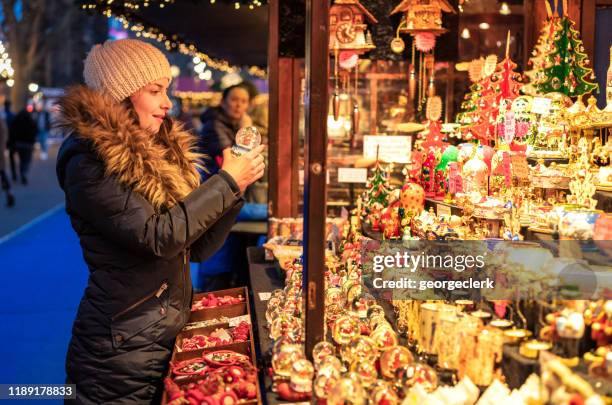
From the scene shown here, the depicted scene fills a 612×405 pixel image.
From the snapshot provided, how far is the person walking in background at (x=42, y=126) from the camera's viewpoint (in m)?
29.4

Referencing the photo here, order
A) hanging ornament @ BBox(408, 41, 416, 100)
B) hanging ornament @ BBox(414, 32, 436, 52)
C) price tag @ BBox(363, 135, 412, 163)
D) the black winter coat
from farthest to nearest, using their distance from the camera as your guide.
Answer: price tag @ BBox(363, 135, 412, 163) < hanging ornament @ BBox(408, 41, 416, 100) < hanging ornament @ BBox(414, 32, 436, 52) < the black winter coat

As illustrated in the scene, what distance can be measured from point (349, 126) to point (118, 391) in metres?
3.57

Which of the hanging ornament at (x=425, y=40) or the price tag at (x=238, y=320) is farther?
the hanging ornament at (x=425, y=40)

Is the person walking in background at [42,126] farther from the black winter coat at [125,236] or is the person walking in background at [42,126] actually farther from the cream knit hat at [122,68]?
the black winter coat at [125,236]

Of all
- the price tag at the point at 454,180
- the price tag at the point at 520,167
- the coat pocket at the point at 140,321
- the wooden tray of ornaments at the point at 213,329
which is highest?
the price tag at the point at 520,167

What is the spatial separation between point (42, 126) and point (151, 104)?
33248 mm

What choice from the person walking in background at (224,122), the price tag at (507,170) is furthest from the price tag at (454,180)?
the person walking in background at (224,122)

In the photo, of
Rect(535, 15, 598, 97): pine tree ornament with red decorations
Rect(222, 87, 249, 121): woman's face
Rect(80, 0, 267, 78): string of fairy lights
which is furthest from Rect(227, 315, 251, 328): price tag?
Rect(222, 87, 249, 121): woman's face

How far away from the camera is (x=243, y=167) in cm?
270

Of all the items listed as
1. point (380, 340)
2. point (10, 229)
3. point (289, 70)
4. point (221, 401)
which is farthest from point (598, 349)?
point (10, 229)

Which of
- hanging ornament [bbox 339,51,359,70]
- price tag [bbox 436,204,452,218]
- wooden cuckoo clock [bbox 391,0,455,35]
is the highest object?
wooden cuckoo clock [bbox 391,0,455,35]

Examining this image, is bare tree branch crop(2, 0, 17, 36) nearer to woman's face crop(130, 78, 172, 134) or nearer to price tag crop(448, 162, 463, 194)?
price tag crop(448, 162, 463, 194)

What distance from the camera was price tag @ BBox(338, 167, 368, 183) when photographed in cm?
582

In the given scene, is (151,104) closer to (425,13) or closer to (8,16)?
(425,13)
